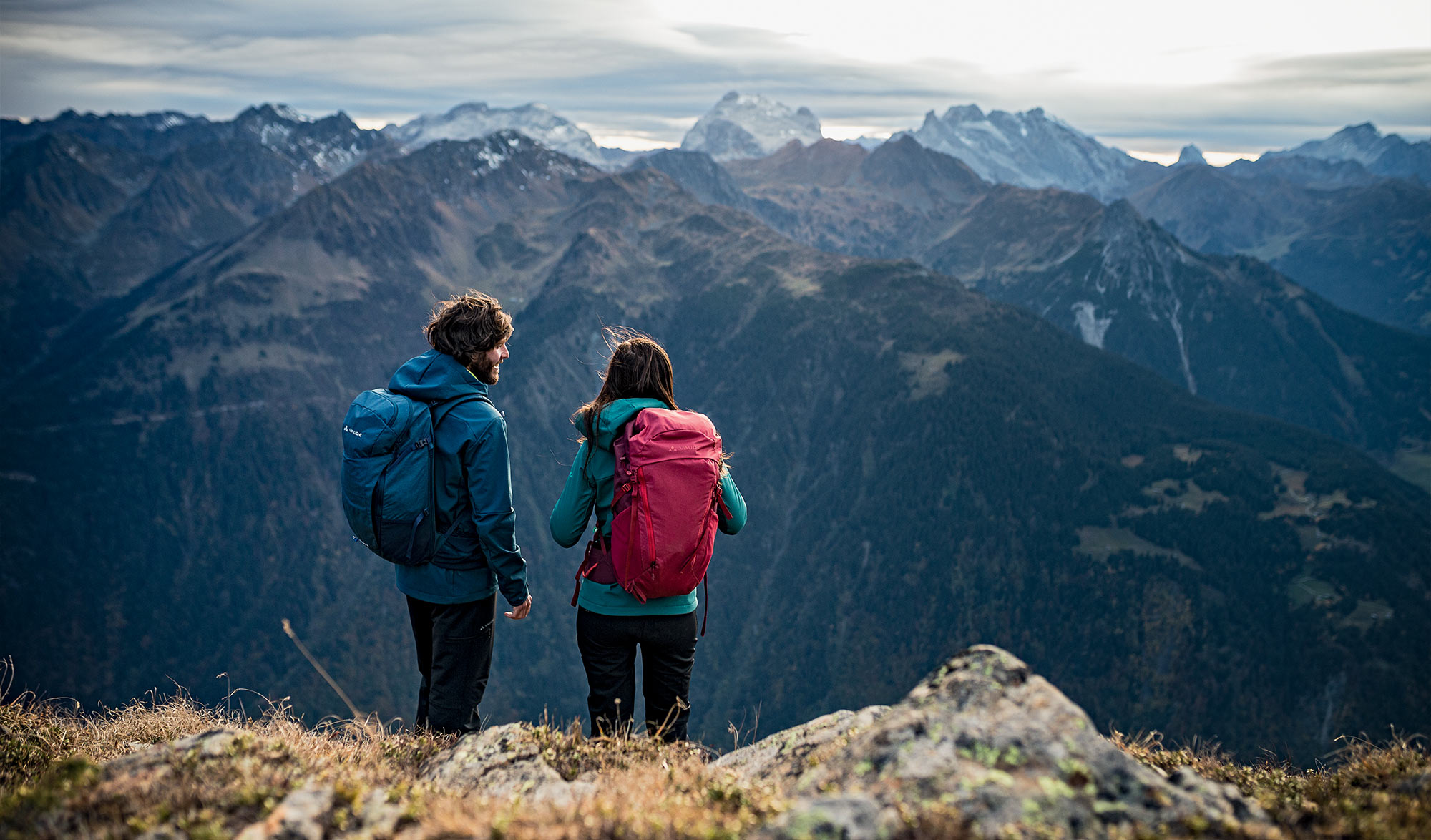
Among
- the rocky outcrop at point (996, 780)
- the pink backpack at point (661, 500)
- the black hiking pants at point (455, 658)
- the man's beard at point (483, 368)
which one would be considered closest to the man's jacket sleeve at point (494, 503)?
the man's beard at point (483, 368)

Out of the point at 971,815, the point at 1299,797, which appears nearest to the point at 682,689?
the point at 971,815

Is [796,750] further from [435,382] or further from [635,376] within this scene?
[435,382]

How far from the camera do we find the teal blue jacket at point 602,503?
666cm

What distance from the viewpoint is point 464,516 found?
737 cm

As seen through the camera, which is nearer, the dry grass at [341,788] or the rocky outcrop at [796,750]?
the dry grass at [341,788]

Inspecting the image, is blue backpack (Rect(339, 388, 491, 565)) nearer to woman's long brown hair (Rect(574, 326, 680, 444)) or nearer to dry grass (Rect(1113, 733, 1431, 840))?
woman's long brown hair (Rect(574, 326, 680, 444))

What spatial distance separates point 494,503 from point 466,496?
47 centimetres

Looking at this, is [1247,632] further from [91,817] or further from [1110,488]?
[91,817]

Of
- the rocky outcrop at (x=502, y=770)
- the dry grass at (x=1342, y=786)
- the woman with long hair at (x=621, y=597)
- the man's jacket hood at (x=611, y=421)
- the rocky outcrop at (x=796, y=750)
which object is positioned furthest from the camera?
the woman with long hair at (x=621, y=597)

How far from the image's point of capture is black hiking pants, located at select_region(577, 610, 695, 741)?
6793 millimetres

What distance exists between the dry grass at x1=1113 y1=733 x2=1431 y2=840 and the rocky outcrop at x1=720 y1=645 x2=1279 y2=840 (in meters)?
0.50

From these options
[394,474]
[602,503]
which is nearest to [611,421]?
[602,503]

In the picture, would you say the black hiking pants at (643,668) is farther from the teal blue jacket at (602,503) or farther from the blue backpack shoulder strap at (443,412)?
the blue backpack shoulder strap at (443,412)

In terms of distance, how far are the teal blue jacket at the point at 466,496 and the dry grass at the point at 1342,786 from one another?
615cm
